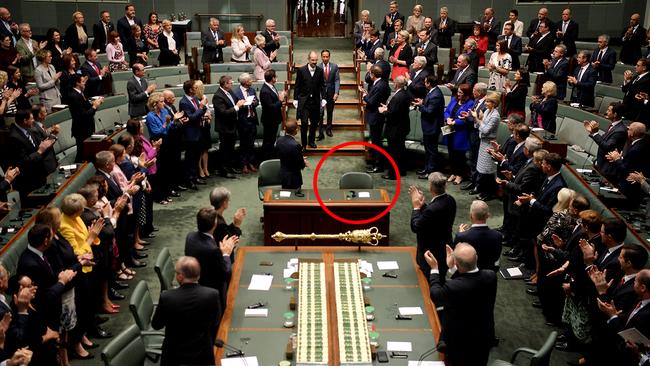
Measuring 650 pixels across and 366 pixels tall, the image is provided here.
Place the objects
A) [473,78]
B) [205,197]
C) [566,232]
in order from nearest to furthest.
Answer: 1. [566,232]
2. [205,197]
3. [473,78]

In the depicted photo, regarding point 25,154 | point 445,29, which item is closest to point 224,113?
point 25,154

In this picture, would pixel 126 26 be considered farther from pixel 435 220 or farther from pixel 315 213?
pixel 435 220

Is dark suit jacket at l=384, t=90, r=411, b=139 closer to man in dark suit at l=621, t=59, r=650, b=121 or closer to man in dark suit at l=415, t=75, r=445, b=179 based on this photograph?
man in dark suit at l=415, t=75, r=445, b=179

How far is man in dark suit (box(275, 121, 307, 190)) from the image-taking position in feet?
29.6

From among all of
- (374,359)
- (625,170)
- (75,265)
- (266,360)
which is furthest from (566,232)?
(75,265)

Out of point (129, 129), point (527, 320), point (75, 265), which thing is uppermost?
point (129, 129)

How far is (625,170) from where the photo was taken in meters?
8.28

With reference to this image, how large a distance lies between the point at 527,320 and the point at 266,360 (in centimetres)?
350

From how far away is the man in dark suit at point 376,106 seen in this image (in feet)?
38.7

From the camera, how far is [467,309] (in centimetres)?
511

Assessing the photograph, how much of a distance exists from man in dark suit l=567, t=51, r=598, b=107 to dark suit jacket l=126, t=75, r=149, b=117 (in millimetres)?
7556

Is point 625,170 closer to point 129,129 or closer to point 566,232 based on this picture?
point 566,232

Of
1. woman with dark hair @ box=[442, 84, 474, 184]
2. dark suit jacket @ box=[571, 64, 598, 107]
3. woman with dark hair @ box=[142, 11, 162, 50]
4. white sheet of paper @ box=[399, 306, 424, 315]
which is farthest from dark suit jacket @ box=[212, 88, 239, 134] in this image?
white sheet of paper @ box=[399, 306, 424, 315]

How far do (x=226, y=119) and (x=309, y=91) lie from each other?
66.4 inches
